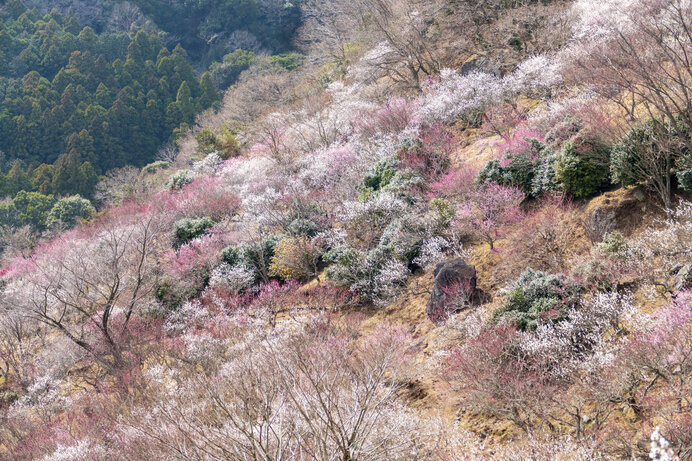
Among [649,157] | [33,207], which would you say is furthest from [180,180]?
[649,157]

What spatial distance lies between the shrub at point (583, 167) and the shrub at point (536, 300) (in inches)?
109

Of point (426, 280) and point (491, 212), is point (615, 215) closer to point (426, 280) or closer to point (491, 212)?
point (491, 212)

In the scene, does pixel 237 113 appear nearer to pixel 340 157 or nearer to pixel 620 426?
pixel 340 157

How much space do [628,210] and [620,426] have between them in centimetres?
505

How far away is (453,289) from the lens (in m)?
9.02

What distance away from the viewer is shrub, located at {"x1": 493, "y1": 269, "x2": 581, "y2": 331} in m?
7.30

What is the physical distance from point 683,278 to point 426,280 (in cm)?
539

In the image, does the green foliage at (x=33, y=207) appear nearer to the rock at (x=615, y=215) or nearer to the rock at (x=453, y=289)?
the rock at (x=453, y=289)

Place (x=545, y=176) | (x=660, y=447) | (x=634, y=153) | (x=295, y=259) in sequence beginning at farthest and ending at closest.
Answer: (x=295, y=259), (x=545, y=176), (x=634, y=153), (x=660, y=447)

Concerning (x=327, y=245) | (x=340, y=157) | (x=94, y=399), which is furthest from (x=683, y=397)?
(x=340, y=157)

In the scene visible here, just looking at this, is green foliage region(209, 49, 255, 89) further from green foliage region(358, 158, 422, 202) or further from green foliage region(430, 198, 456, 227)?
green foliage region(430, 198, 456, 227)

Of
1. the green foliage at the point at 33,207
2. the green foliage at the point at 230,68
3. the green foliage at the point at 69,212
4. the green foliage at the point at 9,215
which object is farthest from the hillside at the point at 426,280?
the green foliage at the point at 230,68

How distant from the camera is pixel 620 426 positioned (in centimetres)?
545

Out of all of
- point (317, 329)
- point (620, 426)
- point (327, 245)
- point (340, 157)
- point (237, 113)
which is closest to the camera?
point (620, 426)
